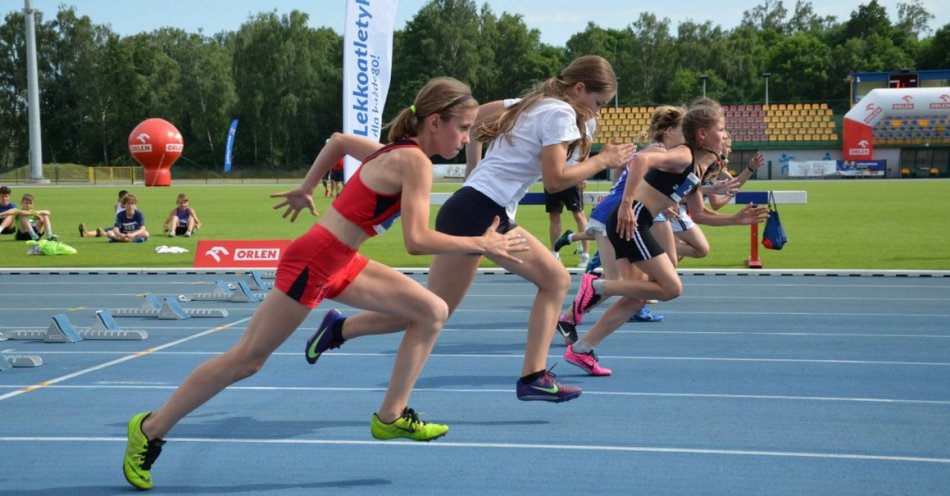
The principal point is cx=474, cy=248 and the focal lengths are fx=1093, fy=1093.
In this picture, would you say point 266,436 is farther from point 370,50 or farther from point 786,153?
point 786,153

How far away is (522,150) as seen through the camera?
5.31m

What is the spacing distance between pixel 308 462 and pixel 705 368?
10.6 ft

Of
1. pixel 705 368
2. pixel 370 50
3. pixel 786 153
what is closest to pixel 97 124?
pixel 786 153

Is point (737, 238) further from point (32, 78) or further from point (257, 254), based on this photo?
point (32, 78)

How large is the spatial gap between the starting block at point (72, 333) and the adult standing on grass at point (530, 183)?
3568mm

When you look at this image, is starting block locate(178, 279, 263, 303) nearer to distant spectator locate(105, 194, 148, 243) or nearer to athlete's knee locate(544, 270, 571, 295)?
athlete's knee locate(544, 270, 571, 295)

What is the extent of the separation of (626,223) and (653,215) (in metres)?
0.54

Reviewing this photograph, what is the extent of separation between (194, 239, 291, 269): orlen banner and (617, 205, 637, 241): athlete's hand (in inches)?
332

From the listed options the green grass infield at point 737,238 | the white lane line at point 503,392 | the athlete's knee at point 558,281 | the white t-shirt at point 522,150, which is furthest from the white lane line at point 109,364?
the green grass infield at point 737,238

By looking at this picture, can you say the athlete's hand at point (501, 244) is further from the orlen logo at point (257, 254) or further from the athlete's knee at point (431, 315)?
the orlen logo at point (257, 254)

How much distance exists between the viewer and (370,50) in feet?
47.6

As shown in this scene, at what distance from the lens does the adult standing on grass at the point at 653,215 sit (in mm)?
6512

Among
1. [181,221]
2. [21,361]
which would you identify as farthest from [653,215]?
[181,221]

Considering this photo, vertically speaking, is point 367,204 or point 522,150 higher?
point 522,150
